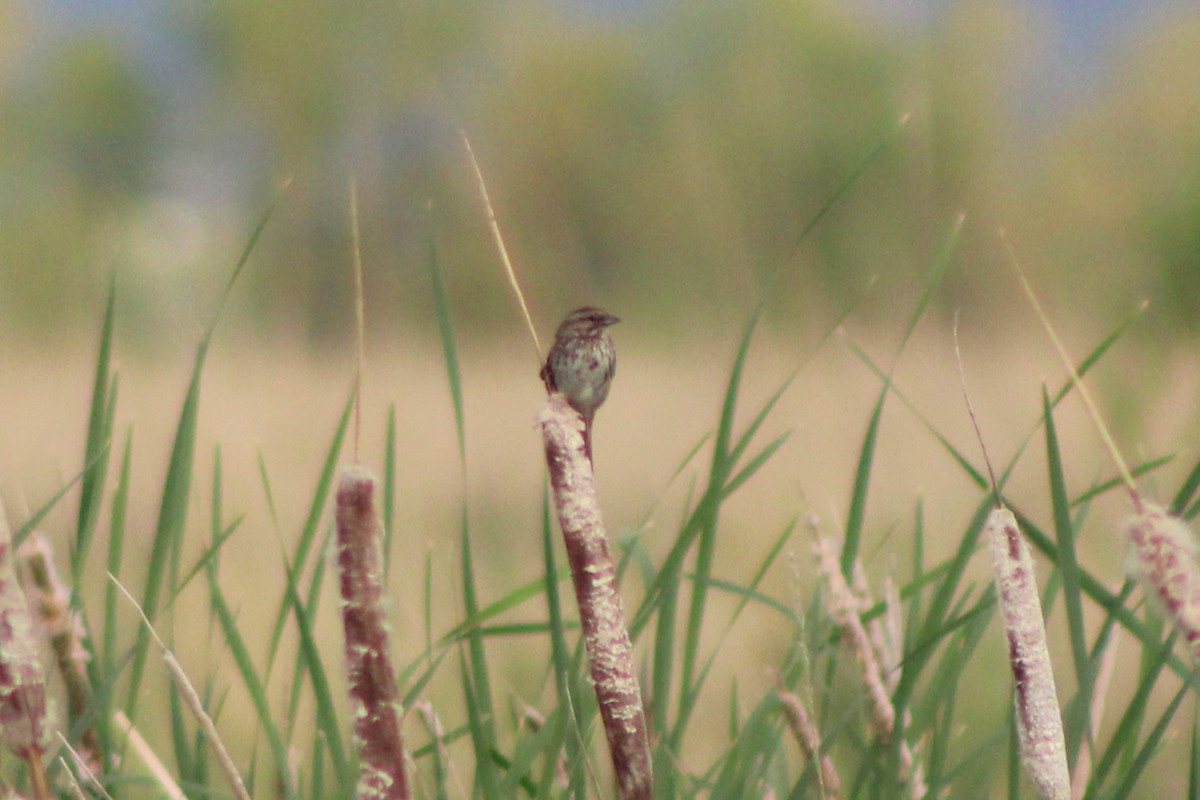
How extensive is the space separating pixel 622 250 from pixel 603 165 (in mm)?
3946

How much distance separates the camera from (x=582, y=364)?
2.69 feet

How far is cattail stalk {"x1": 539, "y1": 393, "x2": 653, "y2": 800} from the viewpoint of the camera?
1.83ft

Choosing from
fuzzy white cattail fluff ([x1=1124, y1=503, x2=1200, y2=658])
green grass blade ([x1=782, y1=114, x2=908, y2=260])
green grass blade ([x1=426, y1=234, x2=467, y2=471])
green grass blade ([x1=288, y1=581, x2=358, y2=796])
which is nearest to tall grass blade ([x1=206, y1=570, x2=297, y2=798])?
green grass blade ([x1=288, y1=581, x2=358, y2=796])

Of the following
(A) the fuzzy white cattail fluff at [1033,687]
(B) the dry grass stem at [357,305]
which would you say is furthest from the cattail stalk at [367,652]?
(A) the fuzzy white cattail fluff at [1033,687]

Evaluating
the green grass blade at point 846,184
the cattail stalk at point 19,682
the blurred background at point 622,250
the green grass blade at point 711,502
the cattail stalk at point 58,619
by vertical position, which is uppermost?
the blurred background at point 622,250

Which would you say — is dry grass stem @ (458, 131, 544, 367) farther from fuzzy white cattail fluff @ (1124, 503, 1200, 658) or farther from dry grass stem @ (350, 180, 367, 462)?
fuzzy white cattail fluff @ (1124, 503, 1200, 658)

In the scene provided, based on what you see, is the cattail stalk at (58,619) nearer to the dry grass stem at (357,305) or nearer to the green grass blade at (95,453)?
the green grass blade at (95,453)

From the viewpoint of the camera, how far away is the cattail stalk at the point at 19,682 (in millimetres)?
527

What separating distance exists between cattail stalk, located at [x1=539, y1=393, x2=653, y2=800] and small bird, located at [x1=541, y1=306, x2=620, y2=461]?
0.09 meters

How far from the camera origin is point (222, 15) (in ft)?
89.2

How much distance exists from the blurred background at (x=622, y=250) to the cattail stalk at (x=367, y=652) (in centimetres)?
29

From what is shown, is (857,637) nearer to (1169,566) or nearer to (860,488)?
(860,488)

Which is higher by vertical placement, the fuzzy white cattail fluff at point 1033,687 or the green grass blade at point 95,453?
the green grass blade at point 95,453

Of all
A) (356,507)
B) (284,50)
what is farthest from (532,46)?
(356,507)
